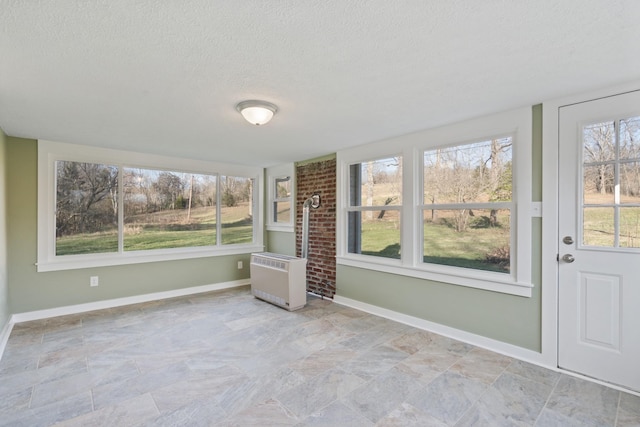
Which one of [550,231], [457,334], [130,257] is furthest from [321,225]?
[550,231]

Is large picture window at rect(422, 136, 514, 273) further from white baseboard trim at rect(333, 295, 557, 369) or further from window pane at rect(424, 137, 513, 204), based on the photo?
white baseboard trim at rect(333, 295, 557, 369)

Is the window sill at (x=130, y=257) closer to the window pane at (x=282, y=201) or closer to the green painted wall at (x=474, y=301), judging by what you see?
the window pane at (x=282, y=201)

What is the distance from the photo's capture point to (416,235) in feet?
11.4

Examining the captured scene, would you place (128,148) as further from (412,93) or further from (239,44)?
(412,93)

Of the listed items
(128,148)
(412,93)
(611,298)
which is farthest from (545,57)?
(128,148)

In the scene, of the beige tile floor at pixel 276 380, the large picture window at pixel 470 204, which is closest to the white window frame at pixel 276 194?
the beige tile floor at pixel 276 380

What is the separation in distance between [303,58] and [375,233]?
9.25 feet

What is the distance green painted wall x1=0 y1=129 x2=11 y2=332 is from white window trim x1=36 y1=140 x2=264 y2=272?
1.11 feet

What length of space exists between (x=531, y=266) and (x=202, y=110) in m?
3.21

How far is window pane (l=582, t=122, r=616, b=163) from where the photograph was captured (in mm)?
2270

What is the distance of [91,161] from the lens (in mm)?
4062

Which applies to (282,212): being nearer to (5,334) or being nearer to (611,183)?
(5,334)

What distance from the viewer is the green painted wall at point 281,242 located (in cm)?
537

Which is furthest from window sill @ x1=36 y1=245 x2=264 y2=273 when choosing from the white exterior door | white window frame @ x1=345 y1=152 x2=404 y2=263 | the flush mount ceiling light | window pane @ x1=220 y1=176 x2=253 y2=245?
the white exterior door
